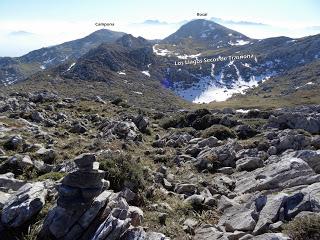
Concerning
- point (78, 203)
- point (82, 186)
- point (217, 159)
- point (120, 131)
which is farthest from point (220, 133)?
point (78, 203)

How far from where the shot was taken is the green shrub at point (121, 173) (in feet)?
63.6

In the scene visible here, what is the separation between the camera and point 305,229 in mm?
12945

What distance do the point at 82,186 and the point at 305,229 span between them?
26.0 feet

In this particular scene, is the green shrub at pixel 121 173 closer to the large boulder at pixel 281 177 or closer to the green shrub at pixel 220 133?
the large boulder at pixel 281 177

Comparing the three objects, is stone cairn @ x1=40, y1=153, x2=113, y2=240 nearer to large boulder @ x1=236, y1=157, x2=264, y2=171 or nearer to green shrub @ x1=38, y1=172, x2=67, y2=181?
green shrub @ x1=38, y1=172, x2=67, y2=181

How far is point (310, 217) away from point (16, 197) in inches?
412

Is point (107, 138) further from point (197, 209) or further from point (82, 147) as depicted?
point (197, 209)

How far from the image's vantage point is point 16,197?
16.4 m

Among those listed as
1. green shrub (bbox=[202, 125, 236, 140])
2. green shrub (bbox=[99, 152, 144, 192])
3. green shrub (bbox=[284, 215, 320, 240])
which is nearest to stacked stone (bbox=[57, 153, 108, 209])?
green shrub (bbox=[99, 152, 144, 192])

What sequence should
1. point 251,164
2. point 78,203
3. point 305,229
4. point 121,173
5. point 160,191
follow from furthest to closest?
1. point 251,164
2. point 160,191
3. point 121,173
4. point 78,203
5. point 305,229

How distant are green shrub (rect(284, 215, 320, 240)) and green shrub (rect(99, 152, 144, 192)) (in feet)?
26.2

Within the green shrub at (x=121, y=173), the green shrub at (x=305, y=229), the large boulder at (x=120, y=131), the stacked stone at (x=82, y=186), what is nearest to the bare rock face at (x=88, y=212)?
the stacked stone at (x=82, y=186)

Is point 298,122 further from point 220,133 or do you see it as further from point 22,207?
point 22,207

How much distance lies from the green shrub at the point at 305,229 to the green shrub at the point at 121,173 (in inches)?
314
